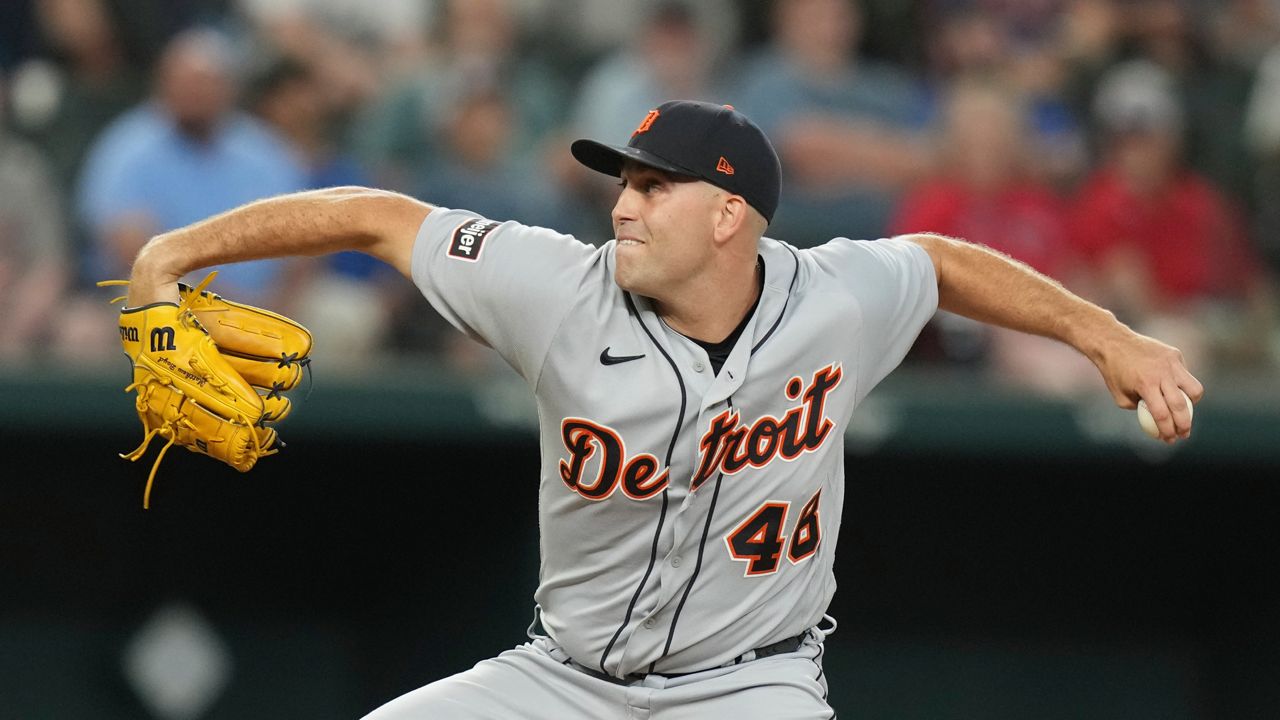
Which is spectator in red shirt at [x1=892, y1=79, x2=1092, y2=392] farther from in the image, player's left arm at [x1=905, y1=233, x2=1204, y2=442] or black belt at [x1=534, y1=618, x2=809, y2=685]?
black belt at [x1=534, y1=618, x2=809, y2=685]

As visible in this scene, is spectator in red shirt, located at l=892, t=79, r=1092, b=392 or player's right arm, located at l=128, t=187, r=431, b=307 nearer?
player's right arm, located at l=128, t=187, r=431, b=307

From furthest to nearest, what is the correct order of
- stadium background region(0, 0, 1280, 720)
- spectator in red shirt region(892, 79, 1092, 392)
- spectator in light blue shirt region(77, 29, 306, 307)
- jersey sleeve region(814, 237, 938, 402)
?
spectator in red shirt region(892, 79, 1092, 392) < spectator in light blue shirt region(77, 29, 306, 307) < stadium background region(0, 0, 1280, 720) < jersey sleeve region(814, 237, 938, 402)

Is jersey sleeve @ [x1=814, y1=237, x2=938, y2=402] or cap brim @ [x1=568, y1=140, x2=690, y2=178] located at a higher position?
cap brim @ [x1=568, y1=140, x2=690, y2=178]

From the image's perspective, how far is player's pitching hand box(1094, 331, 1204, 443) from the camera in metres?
3.22

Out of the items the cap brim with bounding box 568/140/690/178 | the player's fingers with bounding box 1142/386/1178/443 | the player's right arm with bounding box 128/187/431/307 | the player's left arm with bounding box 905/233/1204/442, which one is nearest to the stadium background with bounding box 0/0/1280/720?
the player's left arm with bounding box 905/233/1204/442

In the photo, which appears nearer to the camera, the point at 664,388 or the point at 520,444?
the point at 664,388

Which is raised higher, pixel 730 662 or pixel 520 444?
pixel 520 444

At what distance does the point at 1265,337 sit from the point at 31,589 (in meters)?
4.78

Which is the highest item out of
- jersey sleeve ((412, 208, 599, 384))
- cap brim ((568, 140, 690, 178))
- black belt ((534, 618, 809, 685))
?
cap brim ((568, 140, 690, 178))

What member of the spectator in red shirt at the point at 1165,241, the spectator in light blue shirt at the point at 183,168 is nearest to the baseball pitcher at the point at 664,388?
the spectator in light blue shirt at the point at 183,168

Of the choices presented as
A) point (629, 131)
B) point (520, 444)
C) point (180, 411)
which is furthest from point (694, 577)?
point (629, 131)

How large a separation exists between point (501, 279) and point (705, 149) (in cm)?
49

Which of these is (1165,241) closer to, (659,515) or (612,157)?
(612,157)

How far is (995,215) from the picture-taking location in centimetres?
635
